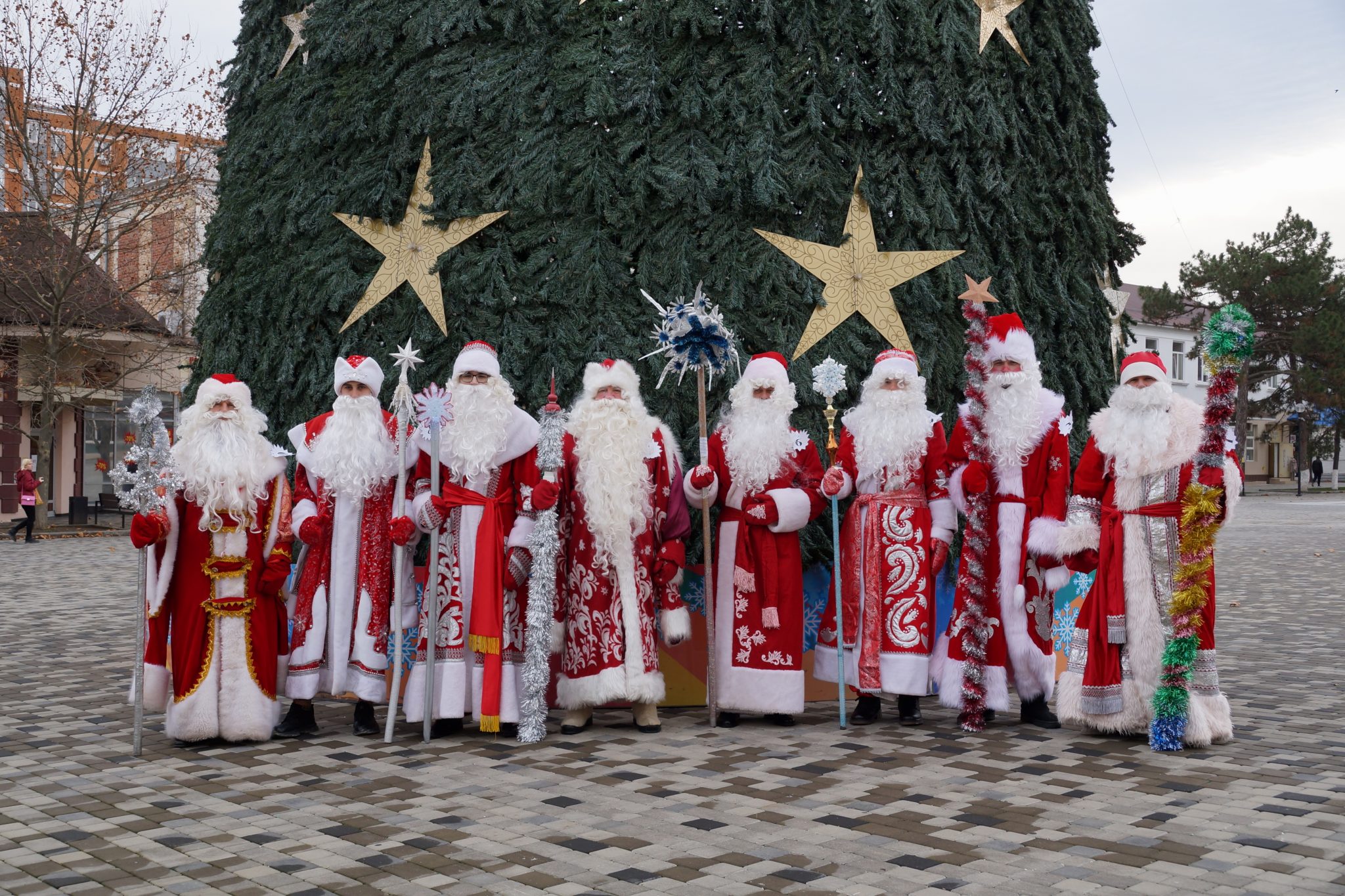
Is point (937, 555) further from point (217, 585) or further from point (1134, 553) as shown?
point (217, 585)

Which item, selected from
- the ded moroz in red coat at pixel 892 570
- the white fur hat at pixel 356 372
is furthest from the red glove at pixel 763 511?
the white fur hat at pixel 356 372

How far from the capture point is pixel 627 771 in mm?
5523

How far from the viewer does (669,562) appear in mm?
Answer: 6562

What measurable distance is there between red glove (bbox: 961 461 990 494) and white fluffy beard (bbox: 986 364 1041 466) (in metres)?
0.13

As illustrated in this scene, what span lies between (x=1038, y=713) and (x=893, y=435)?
67.4 inches

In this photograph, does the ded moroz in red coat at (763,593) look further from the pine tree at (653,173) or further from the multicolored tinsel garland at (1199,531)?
the multicolored tinsel garland at (1199,531)

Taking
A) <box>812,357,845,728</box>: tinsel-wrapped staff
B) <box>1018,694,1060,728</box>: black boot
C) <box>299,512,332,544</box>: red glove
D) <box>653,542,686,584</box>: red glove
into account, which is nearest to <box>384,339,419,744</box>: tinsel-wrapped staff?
<box>299,512,332,544</box>: red glove

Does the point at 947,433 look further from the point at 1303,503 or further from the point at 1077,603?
the point at 1303,503

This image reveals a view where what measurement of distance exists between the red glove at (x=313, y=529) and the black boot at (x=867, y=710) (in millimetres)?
3038

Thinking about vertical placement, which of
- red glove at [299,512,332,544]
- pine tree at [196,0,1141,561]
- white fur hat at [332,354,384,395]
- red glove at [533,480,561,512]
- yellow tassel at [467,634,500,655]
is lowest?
yellow tassel at [467,634,500,655]

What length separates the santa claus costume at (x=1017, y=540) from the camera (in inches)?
257

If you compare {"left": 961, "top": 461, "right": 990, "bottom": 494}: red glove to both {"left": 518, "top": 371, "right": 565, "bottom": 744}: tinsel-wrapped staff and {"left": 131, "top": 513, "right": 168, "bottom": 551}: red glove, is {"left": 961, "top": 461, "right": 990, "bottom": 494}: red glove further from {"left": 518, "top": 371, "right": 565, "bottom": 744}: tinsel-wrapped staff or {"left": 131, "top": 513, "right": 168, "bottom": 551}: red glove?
{"left": 131, "top": 513, "right": 168, "bottom": 551}: red glove

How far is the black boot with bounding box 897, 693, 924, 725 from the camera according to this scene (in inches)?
264

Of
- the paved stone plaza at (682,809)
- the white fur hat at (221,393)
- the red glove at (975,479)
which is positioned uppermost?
the white fur hat at (221,393)
